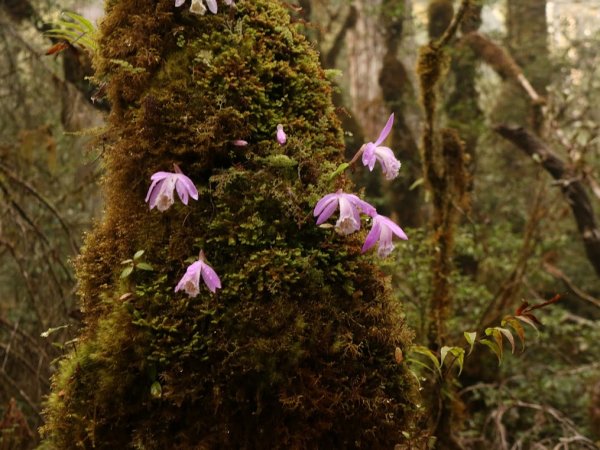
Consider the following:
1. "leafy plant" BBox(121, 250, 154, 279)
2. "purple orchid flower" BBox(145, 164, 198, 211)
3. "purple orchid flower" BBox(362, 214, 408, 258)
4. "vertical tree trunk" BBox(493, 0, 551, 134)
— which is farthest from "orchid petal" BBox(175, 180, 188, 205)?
"vertical tree trunk" BBox(493, 0, 551, 134)

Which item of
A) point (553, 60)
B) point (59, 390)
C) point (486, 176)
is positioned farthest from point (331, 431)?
point (553, 60)

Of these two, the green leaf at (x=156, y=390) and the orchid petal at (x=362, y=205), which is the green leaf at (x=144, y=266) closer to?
the green leaf at (x=156, y=390)

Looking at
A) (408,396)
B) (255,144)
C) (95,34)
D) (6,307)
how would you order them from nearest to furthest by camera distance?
(408,396)
(255,144)
(95,34)
(6,307)

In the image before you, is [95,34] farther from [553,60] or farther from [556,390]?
[553,60]

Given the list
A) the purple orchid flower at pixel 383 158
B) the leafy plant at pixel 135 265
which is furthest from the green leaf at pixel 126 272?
the purple orchid flower at pixel 383 158

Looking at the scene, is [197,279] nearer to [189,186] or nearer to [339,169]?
[189,186]

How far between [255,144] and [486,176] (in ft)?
27.4

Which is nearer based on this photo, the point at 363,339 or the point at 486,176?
the point at 363,339

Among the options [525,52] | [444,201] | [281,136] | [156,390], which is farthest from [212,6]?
[525,52]

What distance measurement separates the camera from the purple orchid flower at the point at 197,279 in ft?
4.56

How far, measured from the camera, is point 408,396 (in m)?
1.51

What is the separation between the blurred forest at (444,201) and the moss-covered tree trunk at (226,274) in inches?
10.5

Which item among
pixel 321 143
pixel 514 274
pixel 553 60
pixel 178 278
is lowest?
pixel 514 274

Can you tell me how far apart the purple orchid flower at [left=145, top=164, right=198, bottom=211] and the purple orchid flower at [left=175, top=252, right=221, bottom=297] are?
0.65 feet
